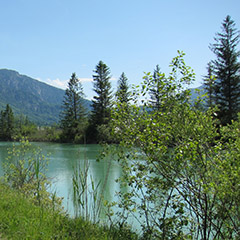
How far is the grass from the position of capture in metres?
3.19

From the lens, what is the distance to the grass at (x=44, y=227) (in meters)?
3.19

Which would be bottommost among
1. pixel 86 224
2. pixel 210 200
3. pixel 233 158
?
pixel 86 224

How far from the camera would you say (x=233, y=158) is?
2811 millimetres

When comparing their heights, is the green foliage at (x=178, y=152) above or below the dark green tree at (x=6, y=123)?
below

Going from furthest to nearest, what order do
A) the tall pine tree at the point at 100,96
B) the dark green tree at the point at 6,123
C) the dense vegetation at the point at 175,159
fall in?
the dark green tree at the point at 6,123 → the tall pine tree at the point at 100,96 → the dense vegetation at the point at 175,159

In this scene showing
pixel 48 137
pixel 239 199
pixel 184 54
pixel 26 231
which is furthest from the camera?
pixel 48 137

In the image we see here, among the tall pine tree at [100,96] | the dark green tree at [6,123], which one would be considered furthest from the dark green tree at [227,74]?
the dark green tree at [6,123]

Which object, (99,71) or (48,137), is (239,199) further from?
(48,137)

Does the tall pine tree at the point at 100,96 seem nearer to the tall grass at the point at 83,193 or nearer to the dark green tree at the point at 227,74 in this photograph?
the dark green tree at the point at 227,74

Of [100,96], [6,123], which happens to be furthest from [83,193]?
[6,123]

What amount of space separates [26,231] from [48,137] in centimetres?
4100

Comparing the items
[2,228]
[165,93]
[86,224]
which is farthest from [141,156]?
[2,228]

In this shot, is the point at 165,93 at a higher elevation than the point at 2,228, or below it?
higher

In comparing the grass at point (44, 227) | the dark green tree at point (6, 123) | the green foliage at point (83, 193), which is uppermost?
the dark green tree at point (6, 123)
